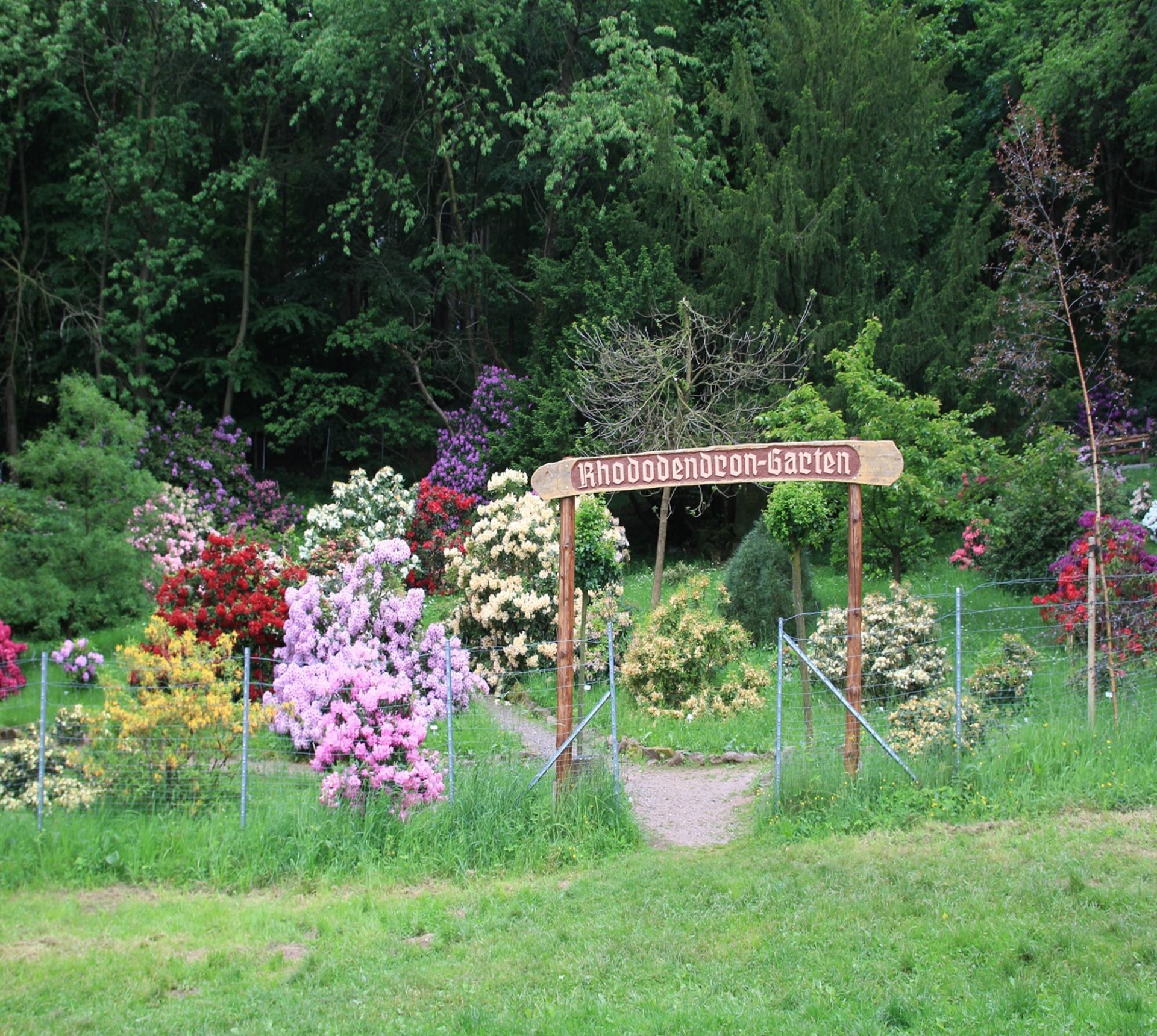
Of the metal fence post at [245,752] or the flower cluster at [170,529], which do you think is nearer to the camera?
the metal fence post at [245,752]

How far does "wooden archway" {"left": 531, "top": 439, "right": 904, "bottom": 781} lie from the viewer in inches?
340

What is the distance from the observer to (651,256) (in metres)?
23.8

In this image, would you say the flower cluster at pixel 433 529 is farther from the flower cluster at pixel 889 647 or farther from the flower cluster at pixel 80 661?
the flower cluster at pixel 889 647

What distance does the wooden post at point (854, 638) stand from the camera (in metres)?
8.51

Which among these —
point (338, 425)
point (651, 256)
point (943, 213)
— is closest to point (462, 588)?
point (651, 256)

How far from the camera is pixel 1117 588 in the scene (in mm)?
10500

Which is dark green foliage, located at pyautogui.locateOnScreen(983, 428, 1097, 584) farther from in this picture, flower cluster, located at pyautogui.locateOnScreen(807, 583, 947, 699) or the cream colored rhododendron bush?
the cream colored rhododendron bush

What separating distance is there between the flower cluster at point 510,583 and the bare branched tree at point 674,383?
2.28m

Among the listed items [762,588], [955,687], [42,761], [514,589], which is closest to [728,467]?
[955,687]

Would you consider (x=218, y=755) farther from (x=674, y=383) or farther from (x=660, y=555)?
(x=674, y=383)

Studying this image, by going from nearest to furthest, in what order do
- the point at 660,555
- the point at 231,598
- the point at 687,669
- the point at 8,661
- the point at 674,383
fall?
1. the point at 8,661
2. the point at 687,669
3. the point at 231,598
4. the point at 660,555
5. the point at 674,383

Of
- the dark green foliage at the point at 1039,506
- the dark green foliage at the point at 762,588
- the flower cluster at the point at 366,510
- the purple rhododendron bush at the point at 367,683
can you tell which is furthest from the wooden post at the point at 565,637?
the flower cluster at the point at 366,510

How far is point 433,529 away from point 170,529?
4.16 m

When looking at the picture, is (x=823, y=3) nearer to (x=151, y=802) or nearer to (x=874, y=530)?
(x=874, y=530)
